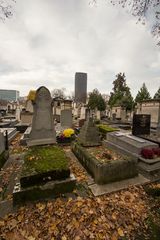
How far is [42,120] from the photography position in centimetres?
638

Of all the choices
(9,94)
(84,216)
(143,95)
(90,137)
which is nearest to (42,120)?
(90,137)

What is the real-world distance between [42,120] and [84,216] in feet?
14.0

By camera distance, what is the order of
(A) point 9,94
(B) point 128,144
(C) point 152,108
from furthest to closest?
(A) point 9,94
(C) point 152,108
(B) point 128,144

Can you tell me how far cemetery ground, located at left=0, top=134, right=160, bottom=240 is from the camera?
2.70 meters

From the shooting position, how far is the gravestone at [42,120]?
6246 mm

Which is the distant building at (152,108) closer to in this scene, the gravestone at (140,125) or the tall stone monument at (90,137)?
the gravestone at (140,125)

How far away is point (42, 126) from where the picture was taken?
638cm

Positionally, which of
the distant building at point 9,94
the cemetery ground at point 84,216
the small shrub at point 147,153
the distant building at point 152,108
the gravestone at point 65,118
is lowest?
the cemetery ground at point 84,216

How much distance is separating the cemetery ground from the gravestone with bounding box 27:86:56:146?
2.43 metres

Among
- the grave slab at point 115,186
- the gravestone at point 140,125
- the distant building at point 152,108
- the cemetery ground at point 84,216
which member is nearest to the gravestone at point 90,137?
the gravestone at point 140,125

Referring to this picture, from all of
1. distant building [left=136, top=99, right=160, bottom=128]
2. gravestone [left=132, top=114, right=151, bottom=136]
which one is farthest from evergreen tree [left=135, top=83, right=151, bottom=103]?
gravestone [left=132, top=114, right=151, bottom=136]

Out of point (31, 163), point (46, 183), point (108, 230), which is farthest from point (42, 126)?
point (108, 230)

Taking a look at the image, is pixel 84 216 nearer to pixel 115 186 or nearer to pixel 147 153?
pixel 115 186

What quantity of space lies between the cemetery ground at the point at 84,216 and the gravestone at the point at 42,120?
7.98 feet
